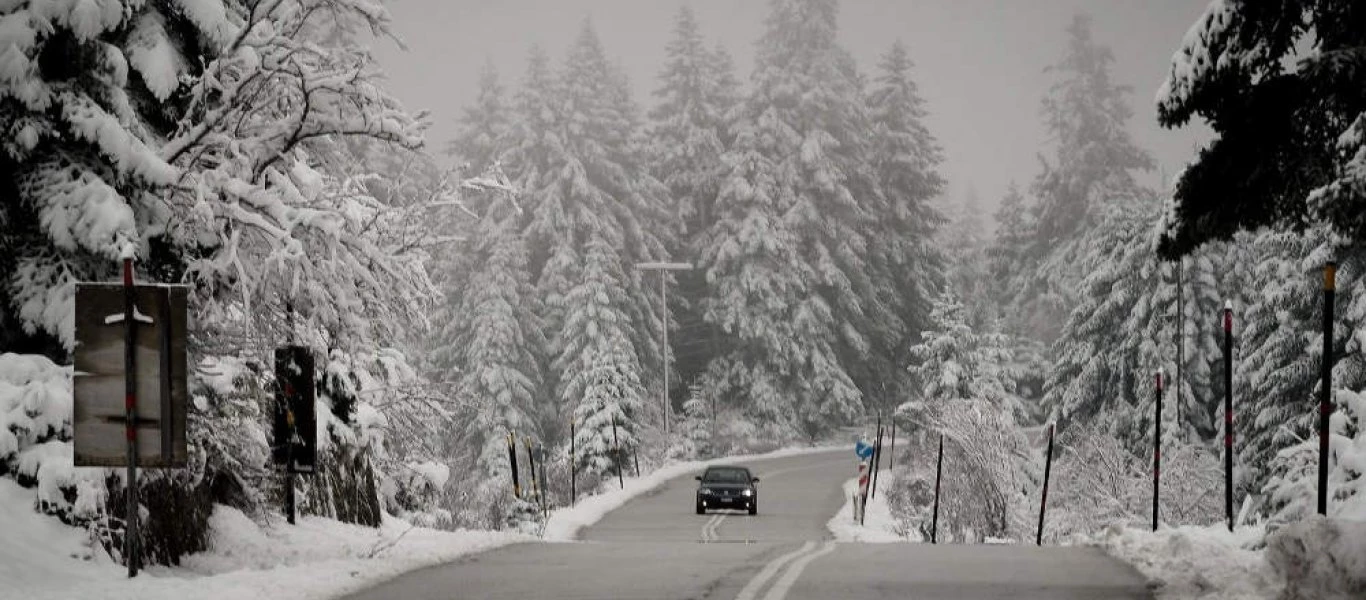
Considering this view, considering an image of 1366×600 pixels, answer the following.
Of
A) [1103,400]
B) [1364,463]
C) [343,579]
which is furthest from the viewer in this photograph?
[1103,400]

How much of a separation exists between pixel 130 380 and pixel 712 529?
25.3 m

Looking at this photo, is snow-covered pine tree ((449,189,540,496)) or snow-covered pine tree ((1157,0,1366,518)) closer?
snow-covered pine tree ((1157,0,1366,518))

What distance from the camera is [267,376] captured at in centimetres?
1388

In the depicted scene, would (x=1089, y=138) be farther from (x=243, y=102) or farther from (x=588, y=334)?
(x=243, y=102)

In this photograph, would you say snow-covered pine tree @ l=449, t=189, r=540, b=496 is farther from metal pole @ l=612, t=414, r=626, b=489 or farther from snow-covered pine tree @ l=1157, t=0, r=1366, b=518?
snow-covered pine tree @ l=1157, t=0, r=1366, b=518

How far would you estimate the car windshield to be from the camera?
40.4 metres

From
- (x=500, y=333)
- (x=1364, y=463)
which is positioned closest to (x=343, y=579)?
(x=1364, y=463)

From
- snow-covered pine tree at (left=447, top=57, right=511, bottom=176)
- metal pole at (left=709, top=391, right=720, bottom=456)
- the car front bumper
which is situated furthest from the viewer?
snow-covered pine tree at (left=447, top=57, right=511, bottom=176)

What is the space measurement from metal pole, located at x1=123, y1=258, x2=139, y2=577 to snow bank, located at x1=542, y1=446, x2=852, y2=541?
1654 centimetres

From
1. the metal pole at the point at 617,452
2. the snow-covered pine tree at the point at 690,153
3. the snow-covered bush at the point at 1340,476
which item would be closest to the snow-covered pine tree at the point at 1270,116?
the snow-covered bush at the point at 1340,476

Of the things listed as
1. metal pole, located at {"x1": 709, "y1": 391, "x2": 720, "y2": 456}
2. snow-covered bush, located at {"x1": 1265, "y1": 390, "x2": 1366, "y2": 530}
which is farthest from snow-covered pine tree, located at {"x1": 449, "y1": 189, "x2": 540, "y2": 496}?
snow-covered bush, located at {"x1": 1265, "y1": 390, "x2": 1366, "y2": 530}

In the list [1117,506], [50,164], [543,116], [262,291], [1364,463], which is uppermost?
[543,116]

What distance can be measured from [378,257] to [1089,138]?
84.5m

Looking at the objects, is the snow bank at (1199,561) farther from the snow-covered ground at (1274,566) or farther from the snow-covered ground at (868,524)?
the snow-covered ground at (868,524)
